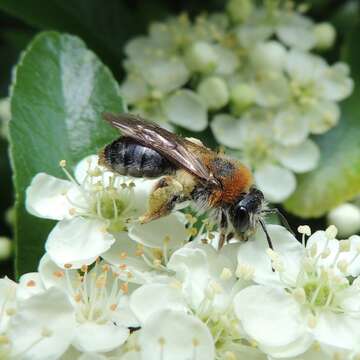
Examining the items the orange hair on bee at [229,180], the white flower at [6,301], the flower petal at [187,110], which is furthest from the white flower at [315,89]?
the white flower at [6,301]

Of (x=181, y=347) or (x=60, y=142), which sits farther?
(x=60, y=142)

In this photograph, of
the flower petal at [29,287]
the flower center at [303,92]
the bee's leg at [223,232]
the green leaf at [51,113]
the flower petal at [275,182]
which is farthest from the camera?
the flower center at [303,92]

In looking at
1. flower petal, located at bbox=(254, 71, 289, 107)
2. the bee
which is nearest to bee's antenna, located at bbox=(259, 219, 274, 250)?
the bee

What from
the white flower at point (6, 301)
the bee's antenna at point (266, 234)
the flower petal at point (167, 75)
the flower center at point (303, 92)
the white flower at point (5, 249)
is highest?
the flower center at point (303, 92)

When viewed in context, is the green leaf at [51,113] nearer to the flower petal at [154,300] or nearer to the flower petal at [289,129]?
the flower petal at [154,300]

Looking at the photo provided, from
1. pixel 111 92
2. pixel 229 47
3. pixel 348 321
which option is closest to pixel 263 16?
pixel 229 47

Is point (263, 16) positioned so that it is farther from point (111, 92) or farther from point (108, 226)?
point (108, 226)

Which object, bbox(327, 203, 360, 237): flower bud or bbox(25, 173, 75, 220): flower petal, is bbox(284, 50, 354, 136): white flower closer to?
bbox(327, 203, 360, 237): flower bud
